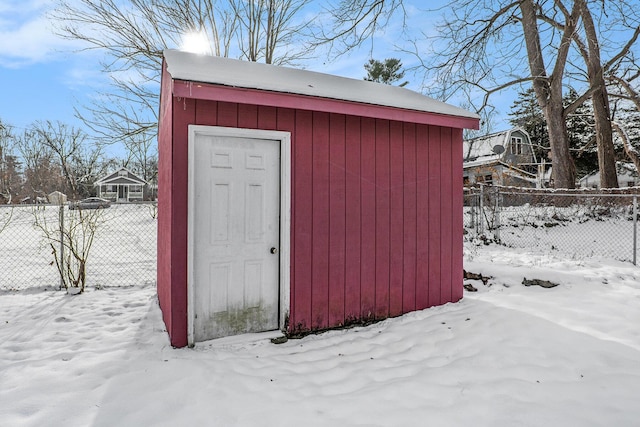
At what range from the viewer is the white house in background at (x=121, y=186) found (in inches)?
1314

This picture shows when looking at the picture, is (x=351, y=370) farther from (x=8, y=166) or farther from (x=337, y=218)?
(x=8, y=166)

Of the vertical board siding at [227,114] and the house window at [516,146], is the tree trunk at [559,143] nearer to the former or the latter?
the vertical board siding at [227,114]

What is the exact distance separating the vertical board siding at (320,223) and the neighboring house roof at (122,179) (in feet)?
116

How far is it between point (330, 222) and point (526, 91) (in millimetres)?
28583

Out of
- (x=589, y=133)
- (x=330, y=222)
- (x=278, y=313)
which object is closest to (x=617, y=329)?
(x=330, y=222)

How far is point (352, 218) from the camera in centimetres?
382

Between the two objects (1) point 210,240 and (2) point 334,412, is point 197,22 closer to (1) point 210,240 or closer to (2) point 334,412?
(1) point 210,240

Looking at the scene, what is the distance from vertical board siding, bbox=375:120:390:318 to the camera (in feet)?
13.0

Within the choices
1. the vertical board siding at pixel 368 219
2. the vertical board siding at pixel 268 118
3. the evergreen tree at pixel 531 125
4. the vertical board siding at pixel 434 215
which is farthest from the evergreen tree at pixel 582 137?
the vertical board siding at pixel 268 118

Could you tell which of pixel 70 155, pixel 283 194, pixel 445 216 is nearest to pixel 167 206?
pixel 283 194

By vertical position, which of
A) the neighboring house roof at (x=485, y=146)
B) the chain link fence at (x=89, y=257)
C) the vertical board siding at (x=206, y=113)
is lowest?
the chain link fence at (x=89, y=257)

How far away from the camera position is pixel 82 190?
33.2 meters

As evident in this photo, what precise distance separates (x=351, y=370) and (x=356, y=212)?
1654 millimetres

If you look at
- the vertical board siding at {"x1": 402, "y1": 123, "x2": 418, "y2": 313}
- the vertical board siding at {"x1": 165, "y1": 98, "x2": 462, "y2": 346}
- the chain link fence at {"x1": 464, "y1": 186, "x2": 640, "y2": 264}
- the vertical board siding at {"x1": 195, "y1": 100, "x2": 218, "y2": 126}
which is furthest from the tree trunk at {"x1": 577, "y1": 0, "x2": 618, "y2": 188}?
the vertical board siding at {"x1": 195, "y1": 100, "x2": 218, "y2": 126}
